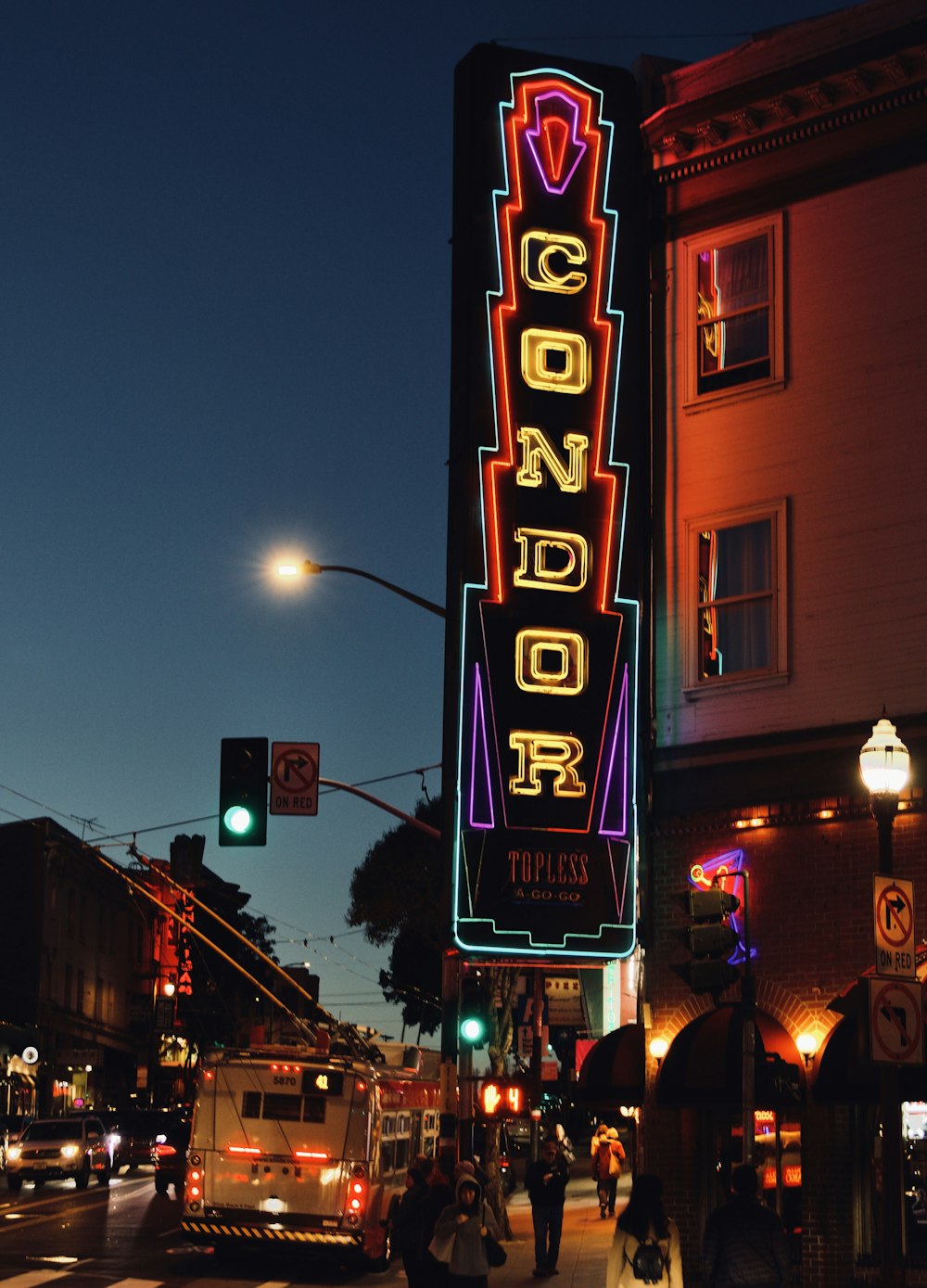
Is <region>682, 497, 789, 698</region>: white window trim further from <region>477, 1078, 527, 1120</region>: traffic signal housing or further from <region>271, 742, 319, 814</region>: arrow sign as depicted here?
<region>271, 742, 319, 814</region>: arrow sign

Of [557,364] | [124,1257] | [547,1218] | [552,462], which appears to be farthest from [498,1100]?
[557,364]

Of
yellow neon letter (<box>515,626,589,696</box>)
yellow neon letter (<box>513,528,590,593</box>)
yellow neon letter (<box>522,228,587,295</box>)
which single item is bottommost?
yellow neon letter (<box>515,626,589,696</box>)

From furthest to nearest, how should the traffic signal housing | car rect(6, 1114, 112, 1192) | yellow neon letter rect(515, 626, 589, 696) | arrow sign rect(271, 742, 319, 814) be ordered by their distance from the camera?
car rect(6, 1114, 112, 1192), arrow sign rect(271, 742, 319, 814), yellow neon letter rect(515, 626, 589, 696), the traffic signal housing

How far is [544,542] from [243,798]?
5260 mm

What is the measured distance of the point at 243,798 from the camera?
76.8 ft

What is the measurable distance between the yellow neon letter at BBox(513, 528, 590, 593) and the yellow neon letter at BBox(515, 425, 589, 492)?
675 millimetres

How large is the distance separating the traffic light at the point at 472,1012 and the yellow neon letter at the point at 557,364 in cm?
815

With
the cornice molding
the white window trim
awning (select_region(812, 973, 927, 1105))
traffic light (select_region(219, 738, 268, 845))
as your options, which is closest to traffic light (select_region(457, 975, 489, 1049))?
traffic light (select_region(219, 738, 268, 845))

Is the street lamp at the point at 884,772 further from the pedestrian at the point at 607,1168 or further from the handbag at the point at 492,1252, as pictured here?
the pedestrian at the point at 607,1168

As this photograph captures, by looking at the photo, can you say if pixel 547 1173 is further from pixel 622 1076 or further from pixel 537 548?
pixel 537 548

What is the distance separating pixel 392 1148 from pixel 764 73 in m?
16.3

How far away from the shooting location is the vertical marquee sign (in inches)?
904

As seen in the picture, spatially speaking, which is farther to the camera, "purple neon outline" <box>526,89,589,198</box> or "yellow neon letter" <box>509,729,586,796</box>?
"purple neon outline" <box>526,89,589,198</box>

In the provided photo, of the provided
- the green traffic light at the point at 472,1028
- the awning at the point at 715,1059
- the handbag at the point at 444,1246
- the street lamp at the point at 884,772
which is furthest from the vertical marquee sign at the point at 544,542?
the street lamp at the point at 884,772
